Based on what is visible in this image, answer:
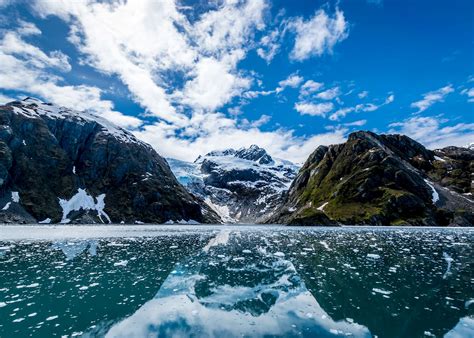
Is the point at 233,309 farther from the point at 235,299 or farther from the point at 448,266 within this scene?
the point at 448,266

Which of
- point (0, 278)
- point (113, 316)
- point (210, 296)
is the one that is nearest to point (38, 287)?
point (0, 278)

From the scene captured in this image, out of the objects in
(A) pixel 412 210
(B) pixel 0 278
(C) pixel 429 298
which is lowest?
(B) pixel 0 278

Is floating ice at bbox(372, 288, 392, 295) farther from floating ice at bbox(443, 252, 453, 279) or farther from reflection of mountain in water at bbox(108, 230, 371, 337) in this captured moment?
floating ice at bbox(443, 252, 453, 279)

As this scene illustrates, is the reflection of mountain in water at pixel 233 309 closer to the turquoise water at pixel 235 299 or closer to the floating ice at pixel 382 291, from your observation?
the turquoise water at pixel 235 299

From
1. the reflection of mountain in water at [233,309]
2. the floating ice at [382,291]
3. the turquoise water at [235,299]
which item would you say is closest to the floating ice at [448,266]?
the turquoise water at [235,299]

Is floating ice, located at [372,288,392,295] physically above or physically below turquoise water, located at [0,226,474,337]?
above

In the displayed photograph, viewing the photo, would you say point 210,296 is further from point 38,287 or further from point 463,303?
point 463,303

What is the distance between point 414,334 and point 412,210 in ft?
675

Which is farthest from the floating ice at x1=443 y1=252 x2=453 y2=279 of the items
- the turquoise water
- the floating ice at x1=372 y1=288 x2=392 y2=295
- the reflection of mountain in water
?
the reflection of mountain in water

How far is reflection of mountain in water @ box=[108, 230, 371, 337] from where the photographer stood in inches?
606

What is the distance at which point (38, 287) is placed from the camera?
74.2 feet

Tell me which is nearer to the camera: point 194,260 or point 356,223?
point 194,260

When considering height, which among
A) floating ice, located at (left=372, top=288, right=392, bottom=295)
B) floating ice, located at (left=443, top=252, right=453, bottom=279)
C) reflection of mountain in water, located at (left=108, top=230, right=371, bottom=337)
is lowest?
reflection of mountain in water, located at (left=108, top=230, right=371, bottom=337)

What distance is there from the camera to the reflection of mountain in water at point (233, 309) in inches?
606
